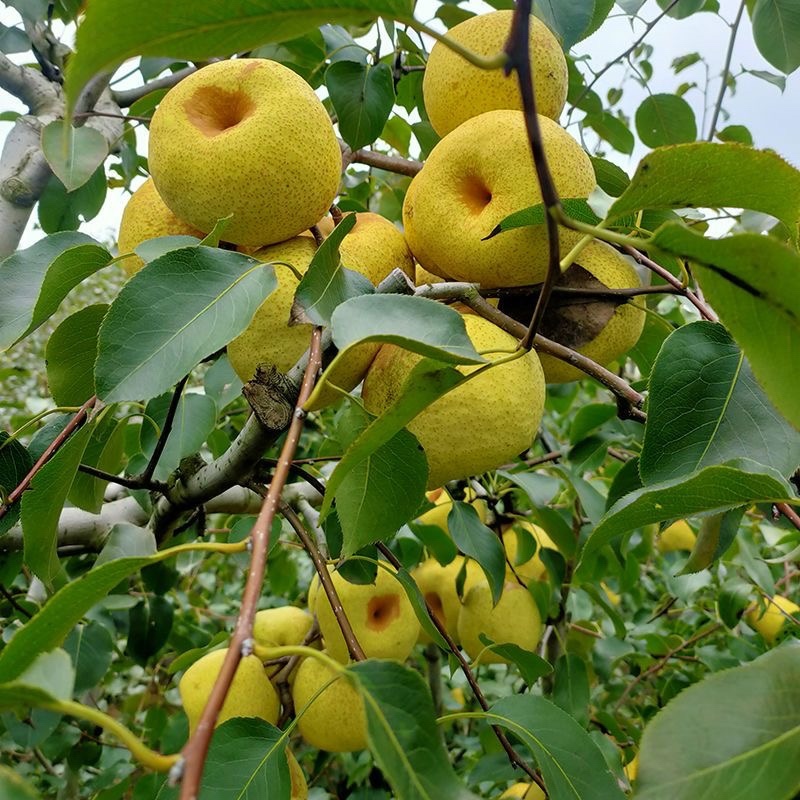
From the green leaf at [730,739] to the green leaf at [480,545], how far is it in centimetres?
66

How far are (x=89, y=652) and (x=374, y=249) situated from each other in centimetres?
87

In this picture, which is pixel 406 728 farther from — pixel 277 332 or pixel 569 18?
pixel 569 18

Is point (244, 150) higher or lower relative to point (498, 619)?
higher

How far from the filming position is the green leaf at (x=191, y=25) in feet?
1.32

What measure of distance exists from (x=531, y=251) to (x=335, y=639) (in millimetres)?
631

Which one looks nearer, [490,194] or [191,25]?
[191,25]

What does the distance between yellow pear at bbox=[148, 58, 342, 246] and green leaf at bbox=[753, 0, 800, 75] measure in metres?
0.90

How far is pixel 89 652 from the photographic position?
1.29m

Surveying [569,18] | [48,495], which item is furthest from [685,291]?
[48,495]

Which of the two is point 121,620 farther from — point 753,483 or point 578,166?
point 753,483

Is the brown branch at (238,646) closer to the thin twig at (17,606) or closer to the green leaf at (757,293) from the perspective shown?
the green leaf at (757,293)

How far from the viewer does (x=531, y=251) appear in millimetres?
796

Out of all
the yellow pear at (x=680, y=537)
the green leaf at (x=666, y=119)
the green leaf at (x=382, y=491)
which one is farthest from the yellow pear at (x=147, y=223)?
the yellow pear at (x=680, y=537)

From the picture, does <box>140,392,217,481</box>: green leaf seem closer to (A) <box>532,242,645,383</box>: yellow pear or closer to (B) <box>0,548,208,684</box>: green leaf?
(A) <box>532,242,645,383</box>: yellow pear
